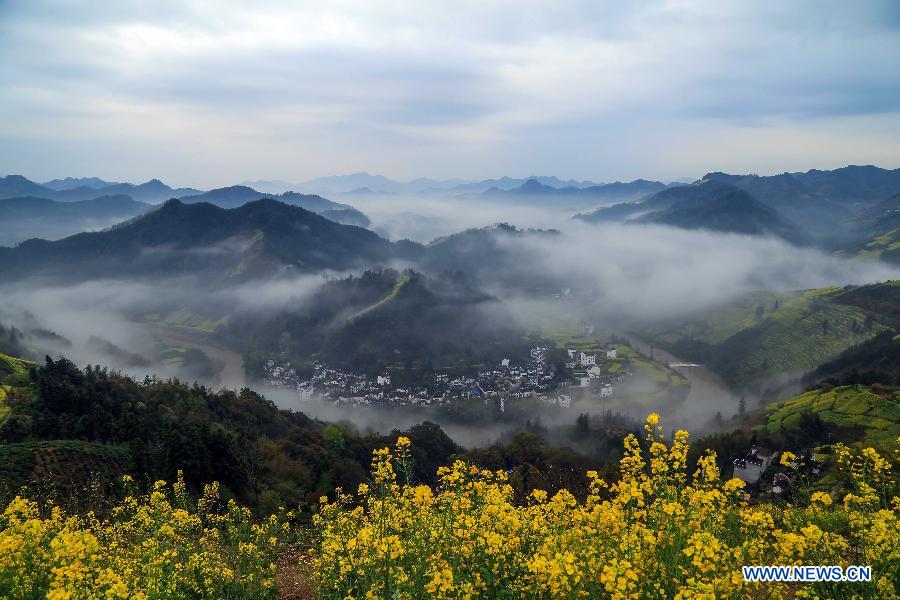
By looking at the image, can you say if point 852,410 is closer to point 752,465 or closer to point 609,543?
point 752,465

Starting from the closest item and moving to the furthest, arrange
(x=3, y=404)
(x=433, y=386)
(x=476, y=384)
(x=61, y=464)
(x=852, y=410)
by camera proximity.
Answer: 1. (x=61, y=464)
2. (x=3, y=404)
3. (x=852, y=410)
4. (x=433, y=386)
5. (x=476, y=384)

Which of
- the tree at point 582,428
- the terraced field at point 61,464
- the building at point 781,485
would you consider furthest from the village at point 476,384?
the terraced field at point 61,464

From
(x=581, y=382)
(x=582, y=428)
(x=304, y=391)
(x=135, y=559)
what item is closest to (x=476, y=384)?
(x=581, y=382)

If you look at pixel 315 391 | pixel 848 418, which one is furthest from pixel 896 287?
pixel 315 391

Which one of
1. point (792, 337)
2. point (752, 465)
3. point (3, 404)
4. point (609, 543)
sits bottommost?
Result: point (792, 337)

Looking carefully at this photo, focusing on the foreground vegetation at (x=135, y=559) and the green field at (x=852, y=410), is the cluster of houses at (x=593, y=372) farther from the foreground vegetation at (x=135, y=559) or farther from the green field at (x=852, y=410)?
the foreground vegetation at (x=135, y=559)

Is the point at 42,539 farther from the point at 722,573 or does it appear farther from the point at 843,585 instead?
the point at 843,585

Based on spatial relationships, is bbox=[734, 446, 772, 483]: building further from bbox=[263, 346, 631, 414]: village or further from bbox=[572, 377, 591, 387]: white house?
bbox=[572, 377, 591, 387]: white house
